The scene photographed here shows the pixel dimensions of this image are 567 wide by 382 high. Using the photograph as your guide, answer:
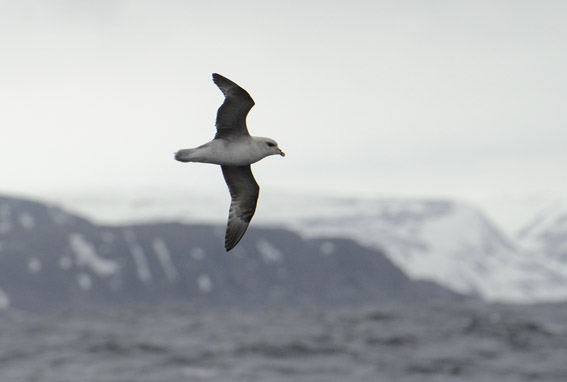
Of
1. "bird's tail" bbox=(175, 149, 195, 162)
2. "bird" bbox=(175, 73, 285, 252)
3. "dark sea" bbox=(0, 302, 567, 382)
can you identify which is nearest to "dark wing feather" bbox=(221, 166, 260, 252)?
"bird" bbox=(175, 73, 285, 252)

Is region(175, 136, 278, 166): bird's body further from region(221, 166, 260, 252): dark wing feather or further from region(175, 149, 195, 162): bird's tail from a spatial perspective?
region(221, 166, 260, 252): dark wing feather

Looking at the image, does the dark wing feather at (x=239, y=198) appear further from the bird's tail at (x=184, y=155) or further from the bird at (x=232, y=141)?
the bird's tail at (x=184, y=155)

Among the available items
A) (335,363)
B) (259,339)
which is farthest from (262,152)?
(259,339)

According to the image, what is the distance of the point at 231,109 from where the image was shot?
500 inches

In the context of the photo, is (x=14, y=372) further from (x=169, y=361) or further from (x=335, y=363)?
(x=335, y=363)

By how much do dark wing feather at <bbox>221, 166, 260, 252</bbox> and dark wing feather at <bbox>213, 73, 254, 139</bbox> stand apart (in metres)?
1.66

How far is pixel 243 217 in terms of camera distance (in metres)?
14.9

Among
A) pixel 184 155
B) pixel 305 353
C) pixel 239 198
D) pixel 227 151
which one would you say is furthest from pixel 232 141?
pixel 305 353

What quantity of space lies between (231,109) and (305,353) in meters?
34.4

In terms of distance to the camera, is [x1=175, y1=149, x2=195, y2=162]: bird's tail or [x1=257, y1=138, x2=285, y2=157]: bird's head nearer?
[x1=175, y1=149, x2=195, y2=162]: bird's tail

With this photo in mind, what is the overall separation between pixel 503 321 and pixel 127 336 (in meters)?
27.7

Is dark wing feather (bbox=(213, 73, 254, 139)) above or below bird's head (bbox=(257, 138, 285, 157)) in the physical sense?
above

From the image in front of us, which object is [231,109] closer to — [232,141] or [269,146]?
[232,141]

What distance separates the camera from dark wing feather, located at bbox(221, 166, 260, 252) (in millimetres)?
14555
